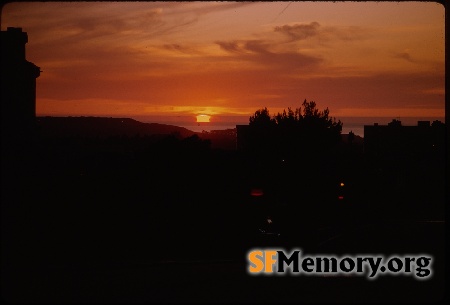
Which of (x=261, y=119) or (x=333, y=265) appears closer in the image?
(x=333, y=265)

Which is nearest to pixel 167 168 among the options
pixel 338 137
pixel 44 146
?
pixel 44 146

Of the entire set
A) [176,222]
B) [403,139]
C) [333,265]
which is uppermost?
[403,139]

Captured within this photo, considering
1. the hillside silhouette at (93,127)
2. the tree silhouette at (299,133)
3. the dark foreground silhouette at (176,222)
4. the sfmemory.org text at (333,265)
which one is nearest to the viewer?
the dark foreground silhouette at (176,222)

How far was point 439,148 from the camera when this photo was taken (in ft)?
138

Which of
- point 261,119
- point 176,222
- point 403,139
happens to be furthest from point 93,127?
point 403,139

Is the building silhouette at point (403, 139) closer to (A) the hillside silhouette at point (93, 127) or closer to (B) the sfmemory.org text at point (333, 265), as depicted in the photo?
(A) the hillside silhouette at point (93, 127)

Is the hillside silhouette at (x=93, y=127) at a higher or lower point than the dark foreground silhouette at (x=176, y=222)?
higher

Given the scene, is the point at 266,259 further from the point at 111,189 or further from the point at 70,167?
the point at 70,167

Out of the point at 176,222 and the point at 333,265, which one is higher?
the point at 333,265

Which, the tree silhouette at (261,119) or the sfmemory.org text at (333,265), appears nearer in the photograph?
the sfmemory.org text at (333,265)

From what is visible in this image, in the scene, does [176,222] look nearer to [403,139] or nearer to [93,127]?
[93,127]

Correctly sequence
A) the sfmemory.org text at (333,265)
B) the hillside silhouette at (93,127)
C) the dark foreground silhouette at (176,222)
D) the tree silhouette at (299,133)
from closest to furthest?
1. the dark foreground silhouette at (176,222)
2. the sfmemory.org text at (333,265)
3. the hillside silhouette at (93,127)
4. the tree silhouette at (299,133)

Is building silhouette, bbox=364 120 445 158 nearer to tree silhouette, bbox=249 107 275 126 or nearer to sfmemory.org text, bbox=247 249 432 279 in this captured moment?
tree silhouette, bbox=249 107 275 126

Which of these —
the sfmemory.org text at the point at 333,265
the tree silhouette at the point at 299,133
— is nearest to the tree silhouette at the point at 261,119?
the tree silhouette at the point at 299,133
